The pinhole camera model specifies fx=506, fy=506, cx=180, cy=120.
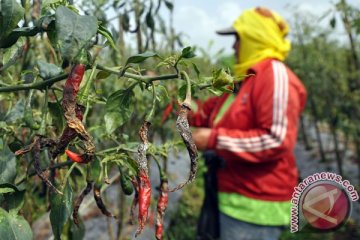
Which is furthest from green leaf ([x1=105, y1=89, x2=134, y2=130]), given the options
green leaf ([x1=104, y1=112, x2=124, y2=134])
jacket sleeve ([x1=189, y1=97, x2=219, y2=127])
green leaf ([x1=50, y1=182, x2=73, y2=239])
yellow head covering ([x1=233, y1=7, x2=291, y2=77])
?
jacket sleeve ([x1=189, y1=97, x2=219, y2=127])

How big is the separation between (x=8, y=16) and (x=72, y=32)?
0.10 meters

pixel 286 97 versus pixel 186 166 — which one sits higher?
pixel 286 97

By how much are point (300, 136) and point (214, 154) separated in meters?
5.84

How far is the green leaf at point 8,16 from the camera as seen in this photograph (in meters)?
Result: 0.57

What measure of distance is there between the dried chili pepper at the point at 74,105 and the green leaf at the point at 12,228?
14 cm

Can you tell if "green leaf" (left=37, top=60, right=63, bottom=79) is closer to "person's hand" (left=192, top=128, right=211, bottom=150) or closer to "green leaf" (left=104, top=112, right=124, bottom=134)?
"green leaf" (left=104, top=112, right=124, bottom=134)

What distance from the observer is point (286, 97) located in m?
1.80

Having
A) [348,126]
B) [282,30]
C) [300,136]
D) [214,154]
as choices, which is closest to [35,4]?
[214,154]

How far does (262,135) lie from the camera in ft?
5.92

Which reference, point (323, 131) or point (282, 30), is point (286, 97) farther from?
point (323, 131)

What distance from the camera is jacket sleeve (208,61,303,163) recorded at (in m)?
1.79

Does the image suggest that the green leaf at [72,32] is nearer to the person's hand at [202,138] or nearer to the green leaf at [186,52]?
the green leaf at [186,52]

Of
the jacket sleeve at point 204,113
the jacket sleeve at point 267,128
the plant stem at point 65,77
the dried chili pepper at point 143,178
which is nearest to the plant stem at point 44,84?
the plant stem at point 65,77

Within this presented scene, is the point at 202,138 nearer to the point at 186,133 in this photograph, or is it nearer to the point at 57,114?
the point at 57,114
